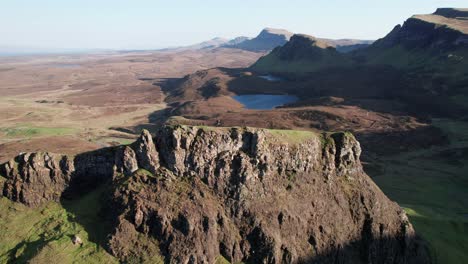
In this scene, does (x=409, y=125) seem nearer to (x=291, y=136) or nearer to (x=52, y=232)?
(x=291, y=136)

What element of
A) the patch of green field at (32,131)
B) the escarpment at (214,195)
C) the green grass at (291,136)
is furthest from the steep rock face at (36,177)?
the patch of green field at (32,131)

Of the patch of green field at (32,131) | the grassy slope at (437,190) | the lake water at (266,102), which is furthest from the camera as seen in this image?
the lake water at (266,102)

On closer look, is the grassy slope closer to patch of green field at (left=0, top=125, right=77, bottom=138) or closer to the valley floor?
the valley floor

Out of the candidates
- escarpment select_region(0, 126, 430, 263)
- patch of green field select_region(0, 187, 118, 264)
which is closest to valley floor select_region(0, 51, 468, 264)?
patch of green field select_region(0, 187, 118, 264)

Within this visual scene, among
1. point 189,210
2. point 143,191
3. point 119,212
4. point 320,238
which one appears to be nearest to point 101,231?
point 119,212

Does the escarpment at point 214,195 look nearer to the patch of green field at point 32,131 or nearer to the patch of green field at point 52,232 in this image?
the patch of green field at point 52,232

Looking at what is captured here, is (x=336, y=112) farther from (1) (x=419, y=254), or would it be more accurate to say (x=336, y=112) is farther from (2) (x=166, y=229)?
(2) (x=166, y=229)
